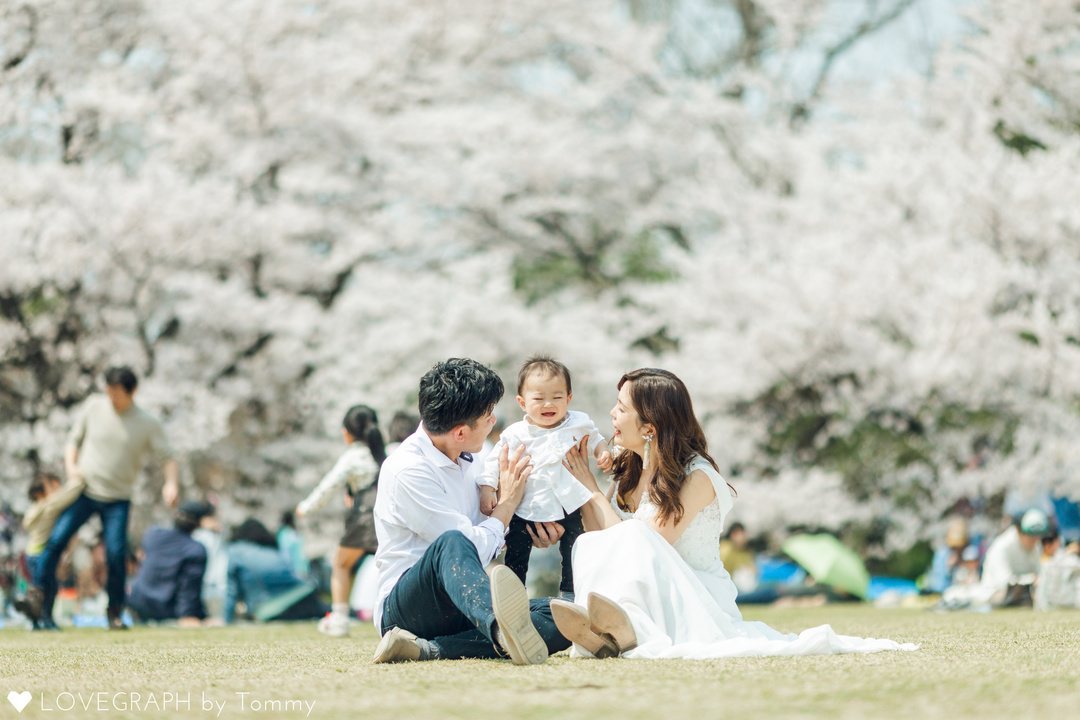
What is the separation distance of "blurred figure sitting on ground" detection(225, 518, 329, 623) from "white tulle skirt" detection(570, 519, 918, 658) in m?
5.10

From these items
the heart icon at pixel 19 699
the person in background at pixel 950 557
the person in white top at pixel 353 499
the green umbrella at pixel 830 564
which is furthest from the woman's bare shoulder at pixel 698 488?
the person in background at pixel 950 557

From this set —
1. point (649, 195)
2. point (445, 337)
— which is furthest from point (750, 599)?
point (649, 195)

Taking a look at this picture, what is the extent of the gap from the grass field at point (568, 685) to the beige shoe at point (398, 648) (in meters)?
0.08

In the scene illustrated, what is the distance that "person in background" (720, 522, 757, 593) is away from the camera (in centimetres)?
1031

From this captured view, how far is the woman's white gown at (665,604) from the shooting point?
3.46 meters

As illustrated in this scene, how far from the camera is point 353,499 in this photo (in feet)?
19.8

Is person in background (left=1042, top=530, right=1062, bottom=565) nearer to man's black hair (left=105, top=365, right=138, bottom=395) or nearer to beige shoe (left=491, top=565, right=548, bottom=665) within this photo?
beige shoe (left=491, top=565, right=548, bottom=665)

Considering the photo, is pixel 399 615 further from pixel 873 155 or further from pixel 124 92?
pixel 873 155

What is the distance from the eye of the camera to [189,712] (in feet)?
8.29

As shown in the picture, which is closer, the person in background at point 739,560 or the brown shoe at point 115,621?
the brown shoe at point 115,621

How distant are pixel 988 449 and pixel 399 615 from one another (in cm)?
916

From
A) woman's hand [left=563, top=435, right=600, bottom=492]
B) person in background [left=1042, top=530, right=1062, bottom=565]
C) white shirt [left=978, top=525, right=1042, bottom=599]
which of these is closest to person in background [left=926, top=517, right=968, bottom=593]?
white shirt [left=978, top=525, right=1042, bottom=599]

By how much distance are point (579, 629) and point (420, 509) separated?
651 mm

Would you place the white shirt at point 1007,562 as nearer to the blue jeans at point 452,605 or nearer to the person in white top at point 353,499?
the person in white top at point 353,499
